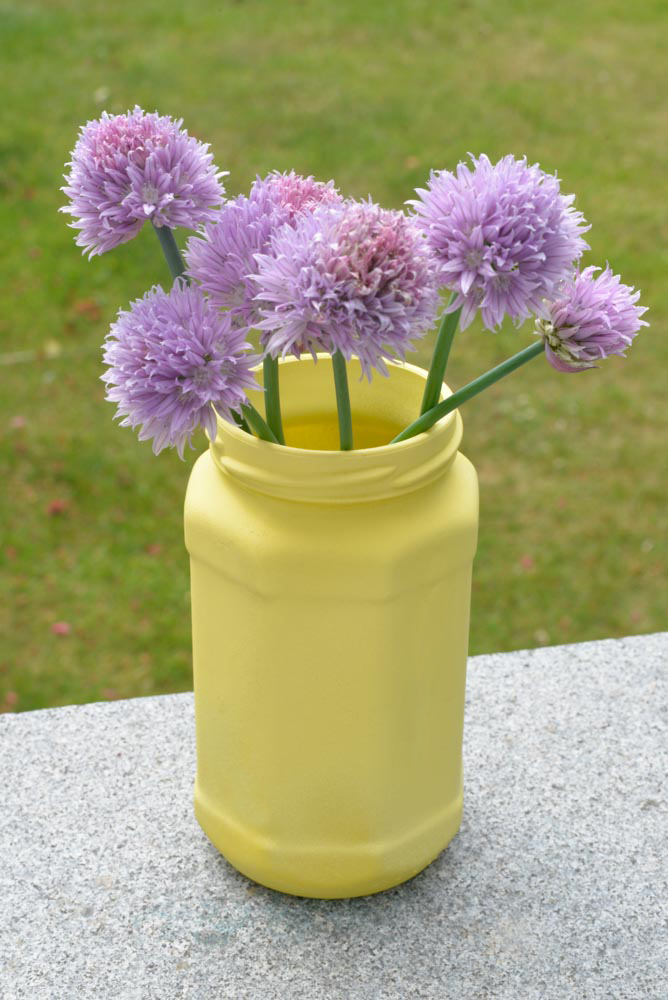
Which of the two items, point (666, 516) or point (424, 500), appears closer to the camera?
point (424, 500)

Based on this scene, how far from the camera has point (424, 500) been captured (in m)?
1.06

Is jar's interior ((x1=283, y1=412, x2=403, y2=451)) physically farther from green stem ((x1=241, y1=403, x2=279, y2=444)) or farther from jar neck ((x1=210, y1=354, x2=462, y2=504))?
green stem ((x1=241, y1=403, x2=279, y2=444))

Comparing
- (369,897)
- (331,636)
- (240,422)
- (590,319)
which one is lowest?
(369,897)

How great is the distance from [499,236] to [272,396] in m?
0.26

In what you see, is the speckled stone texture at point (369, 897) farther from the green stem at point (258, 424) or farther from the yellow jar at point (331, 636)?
the green stem at point (258, 424)

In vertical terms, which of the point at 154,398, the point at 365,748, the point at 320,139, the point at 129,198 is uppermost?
the point at 129,198

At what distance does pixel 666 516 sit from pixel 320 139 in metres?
1.68

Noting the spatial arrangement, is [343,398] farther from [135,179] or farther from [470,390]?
[135,179]

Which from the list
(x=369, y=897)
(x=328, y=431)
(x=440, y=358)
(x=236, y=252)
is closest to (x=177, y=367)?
(x=236, y=252)

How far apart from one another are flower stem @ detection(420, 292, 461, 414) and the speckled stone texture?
485 millimetres

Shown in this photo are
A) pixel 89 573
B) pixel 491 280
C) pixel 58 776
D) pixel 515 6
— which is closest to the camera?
pixel 491 280

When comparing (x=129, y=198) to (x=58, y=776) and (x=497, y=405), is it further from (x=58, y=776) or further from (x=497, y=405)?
(x=497, y=405)

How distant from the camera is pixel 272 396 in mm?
1037

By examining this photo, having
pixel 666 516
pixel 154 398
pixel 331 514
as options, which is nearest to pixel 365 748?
pixel 331 514
